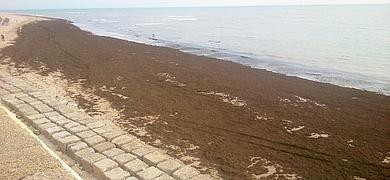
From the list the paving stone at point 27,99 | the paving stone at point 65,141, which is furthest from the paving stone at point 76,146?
the paving stone at point 27,99

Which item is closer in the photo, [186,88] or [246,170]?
[246,170]

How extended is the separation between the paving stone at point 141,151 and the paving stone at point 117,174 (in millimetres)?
507

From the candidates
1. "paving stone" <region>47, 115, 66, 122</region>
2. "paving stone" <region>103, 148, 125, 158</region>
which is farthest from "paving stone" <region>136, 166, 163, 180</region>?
"paving stone" <region>47, 115, 66, 122</region>

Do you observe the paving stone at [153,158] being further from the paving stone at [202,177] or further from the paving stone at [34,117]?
the paving stone at [34,117]

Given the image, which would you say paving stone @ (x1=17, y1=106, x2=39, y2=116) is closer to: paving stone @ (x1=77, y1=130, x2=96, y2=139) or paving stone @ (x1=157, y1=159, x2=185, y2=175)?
paving stone @ (x1=77, y1=130, x2=96, y2=139)

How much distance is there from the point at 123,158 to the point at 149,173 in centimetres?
65

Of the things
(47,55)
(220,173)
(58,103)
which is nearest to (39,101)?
Answer: (58,103)

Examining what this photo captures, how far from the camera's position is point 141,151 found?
5.55m

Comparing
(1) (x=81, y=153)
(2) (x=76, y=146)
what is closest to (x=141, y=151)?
(1) (x=81, y=153)

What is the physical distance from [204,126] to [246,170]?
6.99 feet

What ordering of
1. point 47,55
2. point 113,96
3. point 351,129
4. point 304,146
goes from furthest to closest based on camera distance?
point 47,55, point 113,96, point 351,129, point 304,146

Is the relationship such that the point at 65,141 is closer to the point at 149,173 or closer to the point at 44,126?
the point at 44,126

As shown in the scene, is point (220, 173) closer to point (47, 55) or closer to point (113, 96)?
point (113, 96)

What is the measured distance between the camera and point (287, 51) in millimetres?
23047
